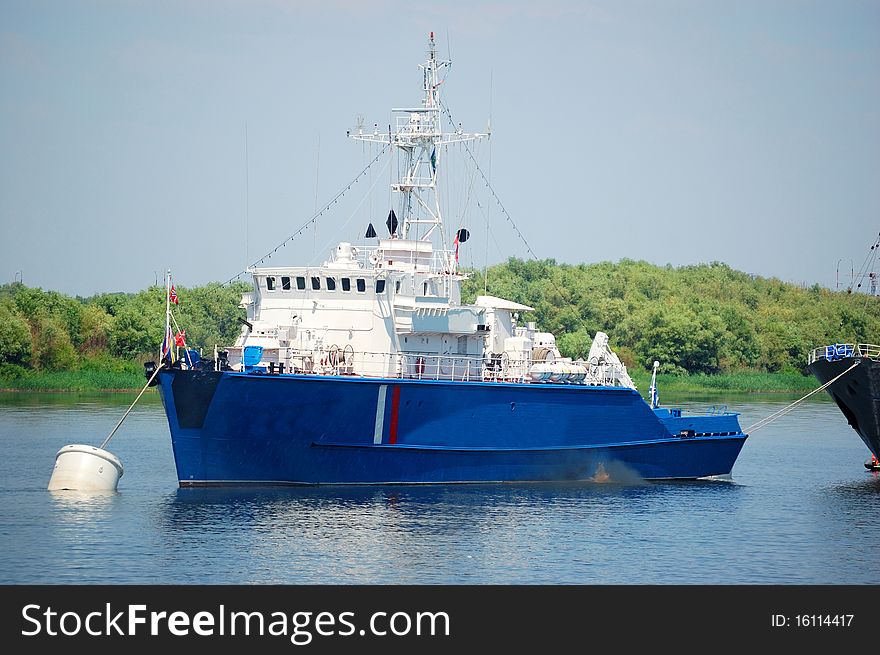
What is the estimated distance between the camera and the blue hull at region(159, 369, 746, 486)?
87.4 ft

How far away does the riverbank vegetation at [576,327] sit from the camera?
199ft

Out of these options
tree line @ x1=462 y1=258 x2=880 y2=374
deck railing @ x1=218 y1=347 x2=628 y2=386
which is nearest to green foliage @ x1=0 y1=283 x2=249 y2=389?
tree line @ x1=462 y1=258 x2=880 y2=374

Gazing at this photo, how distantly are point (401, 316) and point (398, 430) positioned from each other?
274 centimetres

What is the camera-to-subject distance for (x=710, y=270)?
101500 mm

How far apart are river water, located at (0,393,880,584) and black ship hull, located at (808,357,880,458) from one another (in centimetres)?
224

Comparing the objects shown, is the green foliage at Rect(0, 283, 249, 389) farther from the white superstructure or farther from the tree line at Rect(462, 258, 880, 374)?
the white superstructure

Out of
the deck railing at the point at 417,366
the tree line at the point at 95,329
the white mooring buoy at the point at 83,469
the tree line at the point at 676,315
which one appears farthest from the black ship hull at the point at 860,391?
the tree line at the point at 95,329

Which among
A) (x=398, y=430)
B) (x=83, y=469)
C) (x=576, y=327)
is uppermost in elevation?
(x=576, y=327)

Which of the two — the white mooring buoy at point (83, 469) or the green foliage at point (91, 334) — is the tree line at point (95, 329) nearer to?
the green foliage at point (91, 334)

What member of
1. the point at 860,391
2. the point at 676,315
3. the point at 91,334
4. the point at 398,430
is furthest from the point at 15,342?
the point at 860,391

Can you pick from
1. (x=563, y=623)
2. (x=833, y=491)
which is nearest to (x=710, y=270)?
(x=833, y=491)

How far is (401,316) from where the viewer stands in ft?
95.9

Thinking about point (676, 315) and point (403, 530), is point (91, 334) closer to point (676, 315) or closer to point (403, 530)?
point (676, 315)

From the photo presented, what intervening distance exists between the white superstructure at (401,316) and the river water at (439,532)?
2669mm
